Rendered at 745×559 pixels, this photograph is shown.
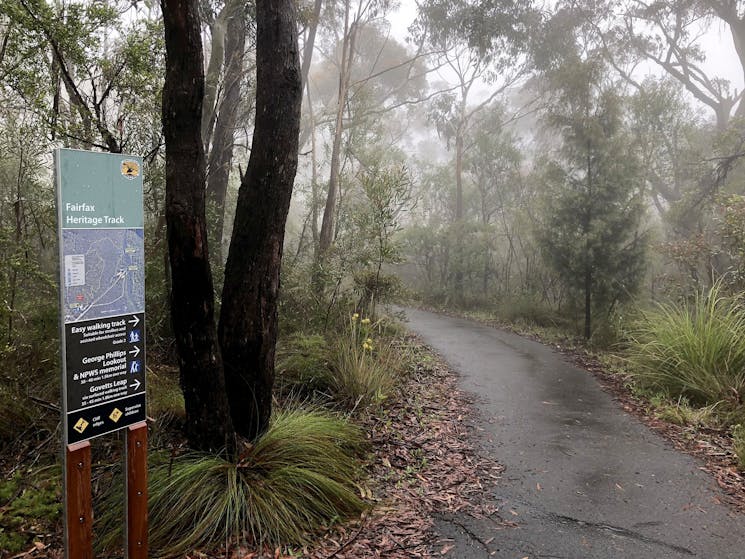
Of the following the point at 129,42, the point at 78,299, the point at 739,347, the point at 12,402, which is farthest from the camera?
the point at 739,347

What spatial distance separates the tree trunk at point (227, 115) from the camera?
807 cm

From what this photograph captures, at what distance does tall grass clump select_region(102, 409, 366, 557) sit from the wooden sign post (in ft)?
1.49

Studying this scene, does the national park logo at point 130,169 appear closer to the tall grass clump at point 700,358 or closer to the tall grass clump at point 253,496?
the tall grass clump at point 253,496

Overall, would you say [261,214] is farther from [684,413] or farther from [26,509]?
[684,413]

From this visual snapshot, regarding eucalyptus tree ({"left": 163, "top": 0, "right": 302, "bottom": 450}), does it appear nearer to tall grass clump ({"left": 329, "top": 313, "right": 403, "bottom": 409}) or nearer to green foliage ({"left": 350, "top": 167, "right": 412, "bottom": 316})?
tall grass clump ({"left": 329, "top": 313, "right": 403, "bottom": 409})

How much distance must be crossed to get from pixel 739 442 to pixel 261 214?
15.6 ft

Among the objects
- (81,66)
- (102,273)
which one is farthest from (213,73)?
(102,273)

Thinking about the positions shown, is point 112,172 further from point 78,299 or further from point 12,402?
point 12,402

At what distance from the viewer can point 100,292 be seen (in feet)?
8.07

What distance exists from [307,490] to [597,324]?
373 inches

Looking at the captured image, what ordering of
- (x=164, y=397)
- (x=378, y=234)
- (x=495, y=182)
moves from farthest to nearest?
(x=495, y=182) < (x=378, y=234) < (x=164, y=397)

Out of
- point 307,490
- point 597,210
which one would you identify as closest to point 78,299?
point 307,490

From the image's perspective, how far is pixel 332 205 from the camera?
11289 mm

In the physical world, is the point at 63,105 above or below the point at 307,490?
above
